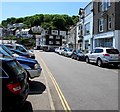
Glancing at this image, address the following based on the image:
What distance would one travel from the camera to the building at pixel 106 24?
32.0 metres

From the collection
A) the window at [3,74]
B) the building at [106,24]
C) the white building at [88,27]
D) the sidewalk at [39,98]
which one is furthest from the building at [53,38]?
the window at [3,74]

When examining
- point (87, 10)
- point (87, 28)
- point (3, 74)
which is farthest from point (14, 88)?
point (87, 10)

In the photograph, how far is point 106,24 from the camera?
35.5m

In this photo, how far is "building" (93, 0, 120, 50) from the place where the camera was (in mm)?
32031

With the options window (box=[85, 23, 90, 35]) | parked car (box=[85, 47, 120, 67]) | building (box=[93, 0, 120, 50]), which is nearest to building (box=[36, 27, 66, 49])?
window (box=[85, 23, 90, 35])

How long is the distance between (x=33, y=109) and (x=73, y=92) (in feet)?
9.71

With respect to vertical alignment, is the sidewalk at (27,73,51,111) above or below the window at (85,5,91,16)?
below

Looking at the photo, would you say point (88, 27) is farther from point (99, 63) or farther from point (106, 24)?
point (99, 63)

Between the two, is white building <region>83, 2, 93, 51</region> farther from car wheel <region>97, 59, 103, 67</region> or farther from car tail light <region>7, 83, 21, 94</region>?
car tail light <region>7, 83, 21, 94</region>

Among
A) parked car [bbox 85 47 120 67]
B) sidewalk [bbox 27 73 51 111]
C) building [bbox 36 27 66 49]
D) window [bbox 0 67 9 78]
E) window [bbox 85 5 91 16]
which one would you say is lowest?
sidewalk [bbox 27 73 51 111]

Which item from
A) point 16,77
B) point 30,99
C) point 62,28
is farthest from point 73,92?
point 62,28

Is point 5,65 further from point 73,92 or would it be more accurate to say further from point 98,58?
point 98,58

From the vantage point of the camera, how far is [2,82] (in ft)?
20.7

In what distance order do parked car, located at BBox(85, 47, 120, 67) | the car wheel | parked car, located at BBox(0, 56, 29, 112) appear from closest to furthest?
parked car, located at BBox(0, 56, 29, 112) < parked car, located at BBox(85, 47, 120, 67) < the car wheel
